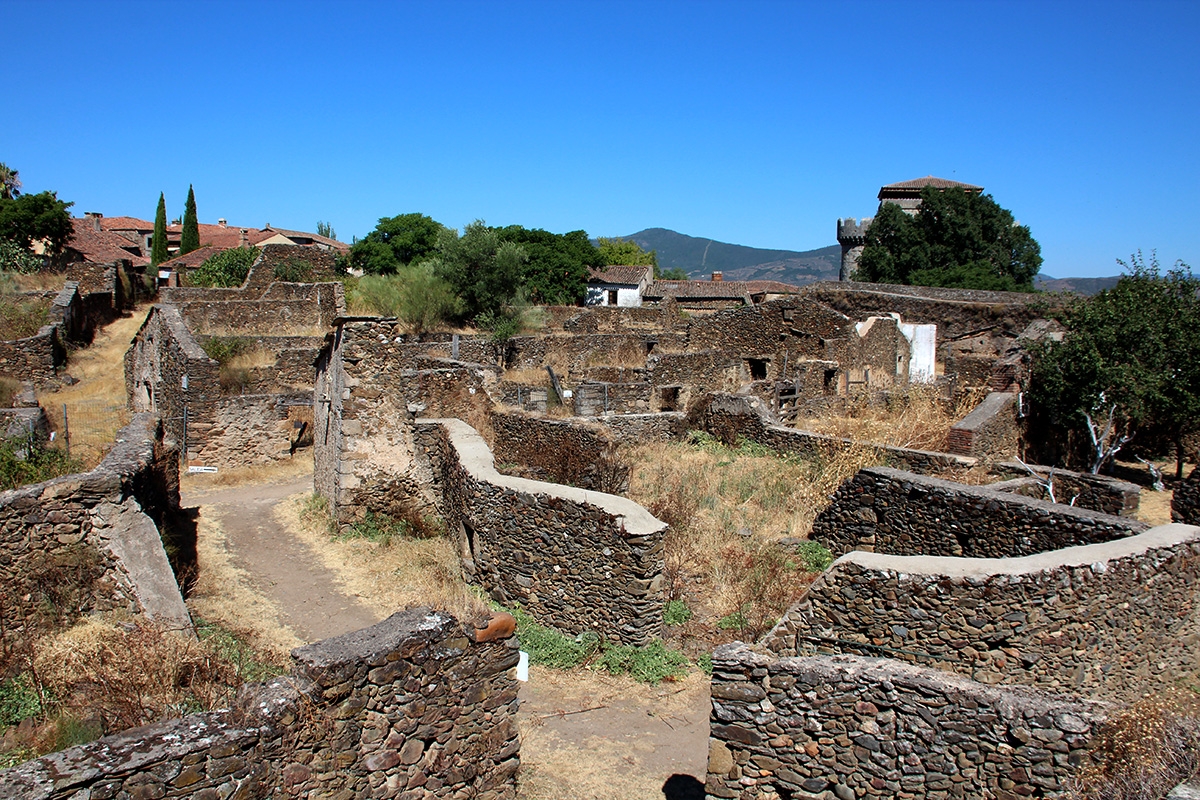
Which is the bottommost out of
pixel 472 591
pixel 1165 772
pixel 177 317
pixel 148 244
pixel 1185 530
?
pixel 472 591

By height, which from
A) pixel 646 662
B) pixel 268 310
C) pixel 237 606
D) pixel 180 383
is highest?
pixel 268 310

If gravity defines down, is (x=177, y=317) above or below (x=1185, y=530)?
above

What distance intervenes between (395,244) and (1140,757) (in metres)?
38.8

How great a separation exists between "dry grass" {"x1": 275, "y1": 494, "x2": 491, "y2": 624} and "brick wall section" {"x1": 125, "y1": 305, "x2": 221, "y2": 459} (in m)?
5.07

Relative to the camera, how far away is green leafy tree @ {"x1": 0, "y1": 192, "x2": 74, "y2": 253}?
85.6 ft

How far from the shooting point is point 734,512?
10.6 m

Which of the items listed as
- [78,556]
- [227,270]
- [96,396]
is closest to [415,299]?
[227,270]

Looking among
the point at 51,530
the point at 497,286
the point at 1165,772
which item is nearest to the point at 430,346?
the point at 497,286

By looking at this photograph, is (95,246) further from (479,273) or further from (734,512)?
(734,512)

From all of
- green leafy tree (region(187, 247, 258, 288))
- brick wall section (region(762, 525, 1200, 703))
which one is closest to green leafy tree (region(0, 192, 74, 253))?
green leafy tree (region(187, 247, 258, 288))

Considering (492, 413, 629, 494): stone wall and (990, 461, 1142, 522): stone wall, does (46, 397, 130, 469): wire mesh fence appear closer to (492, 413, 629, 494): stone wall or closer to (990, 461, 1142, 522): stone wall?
(492, 413, 629, 494): stone wall

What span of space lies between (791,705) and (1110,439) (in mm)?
13493

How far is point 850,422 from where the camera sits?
1559cm

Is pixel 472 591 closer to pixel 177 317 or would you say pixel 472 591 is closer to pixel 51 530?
pixel 51 530
